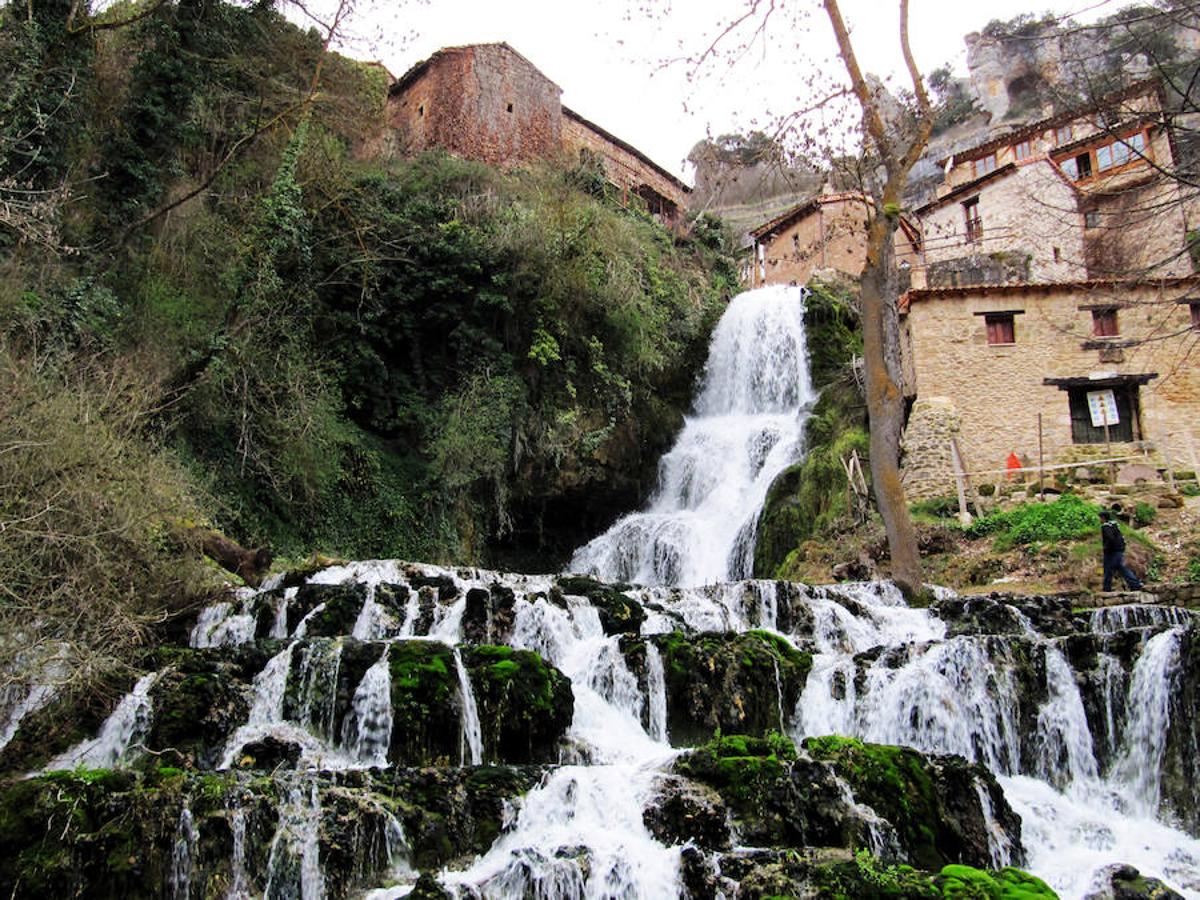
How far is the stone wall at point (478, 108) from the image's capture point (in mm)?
25250

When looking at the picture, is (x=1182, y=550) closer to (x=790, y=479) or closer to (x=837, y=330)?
(x=790, y=479)

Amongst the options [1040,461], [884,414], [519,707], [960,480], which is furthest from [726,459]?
[519,707]

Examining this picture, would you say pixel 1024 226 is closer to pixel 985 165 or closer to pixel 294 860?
pixel 985 165

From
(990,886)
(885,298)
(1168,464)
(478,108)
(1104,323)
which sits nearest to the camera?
(990,886)

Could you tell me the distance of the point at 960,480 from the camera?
60.0 feet

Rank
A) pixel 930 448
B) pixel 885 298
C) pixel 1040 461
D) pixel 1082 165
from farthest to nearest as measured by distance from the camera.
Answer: pixel 1082 165, pixel 930 448, pixel 1040 461, pixel 885 298

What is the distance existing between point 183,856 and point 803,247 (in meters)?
28.8

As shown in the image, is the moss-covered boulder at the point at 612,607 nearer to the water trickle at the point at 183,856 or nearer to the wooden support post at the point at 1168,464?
the water trickle at the point at 183,856

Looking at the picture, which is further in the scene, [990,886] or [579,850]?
[579,850]

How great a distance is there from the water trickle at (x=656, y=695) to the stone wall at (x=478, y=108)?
18.8 meters

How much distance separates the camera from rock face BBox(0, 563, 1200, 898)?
5652 millimetres

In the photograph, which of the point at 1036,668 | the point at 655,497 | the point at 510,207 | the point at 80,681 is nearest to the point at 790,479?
the point at 655,497

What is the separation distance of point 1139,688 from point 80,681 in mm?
9045

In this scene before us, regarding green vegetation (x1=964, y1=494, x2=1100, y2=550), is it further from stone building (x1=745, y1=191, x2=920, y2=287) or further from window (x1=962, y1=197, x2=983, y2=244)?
window (x1=962, y1=197, x2=983, y2=244)
